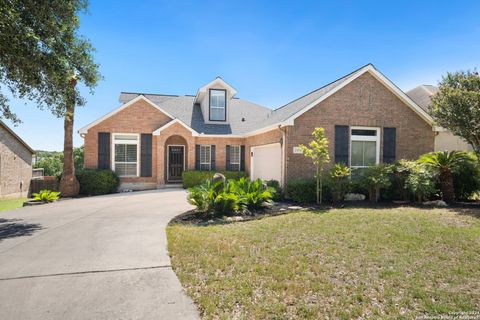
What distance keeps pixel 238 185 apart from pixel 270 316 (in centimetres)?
711

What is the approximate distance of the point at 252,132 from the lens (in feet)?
54.4

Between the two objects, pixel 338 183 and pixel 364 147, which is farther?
pixel 364 147

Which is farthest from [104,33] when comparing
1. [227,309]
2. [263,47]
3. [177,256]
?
[227,309]

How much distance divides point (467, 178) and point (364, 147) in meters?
4.26

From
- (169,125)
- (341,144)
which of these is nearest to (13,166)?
(169,125)

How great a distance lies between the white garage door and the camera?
542 inches

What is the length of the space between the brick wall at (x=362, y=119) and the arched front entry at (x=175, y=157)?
8881 millimetres

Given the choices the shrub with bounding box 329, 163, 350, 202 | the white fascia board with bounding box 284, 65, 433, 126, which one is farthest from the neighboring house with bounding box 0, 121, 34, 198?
the shrub with bounding box 329, 163, 350, 202

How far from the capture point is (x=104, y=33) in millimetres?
10086

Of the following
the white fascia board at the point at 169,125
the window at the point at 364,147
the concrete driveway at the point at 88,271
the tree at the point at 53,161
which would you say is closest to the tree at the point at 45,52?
the concrete driveway at the point at 88,271

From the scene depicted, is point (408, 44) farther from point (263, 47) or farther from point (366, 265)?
point (366, 265)

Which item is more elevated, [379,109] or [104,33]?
[104,33]

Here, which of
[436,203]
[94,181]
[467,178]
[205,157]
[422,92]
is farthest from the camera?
[422,92]

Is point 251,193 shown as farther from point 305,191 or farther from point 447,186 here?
point 447,186
